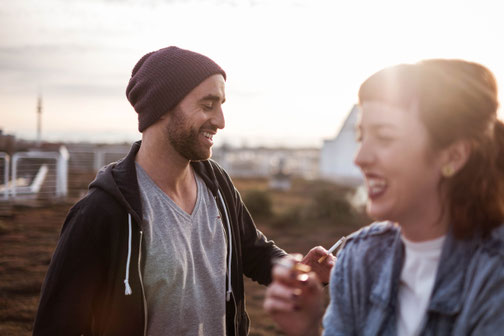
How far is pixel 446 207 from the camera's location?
1433 millimetres

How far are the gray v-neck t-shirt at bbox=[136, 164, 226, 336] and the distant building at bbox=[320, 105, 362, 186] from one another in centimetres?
2052

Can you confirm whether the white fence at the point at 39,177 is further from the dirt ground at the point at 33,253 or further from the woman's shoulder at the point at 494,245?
the woman's shoulder at the point at 494,245

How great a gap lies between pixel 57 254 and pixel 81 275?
157 mm

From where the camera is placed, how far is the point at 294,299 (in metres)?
1.40

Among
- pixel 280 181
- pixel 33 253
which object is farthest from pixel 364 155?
pixel 280 181

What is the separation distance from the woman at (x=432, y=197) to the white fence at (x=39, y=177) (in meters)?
13.6

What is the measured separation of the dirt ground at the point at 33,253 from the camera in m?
5.12

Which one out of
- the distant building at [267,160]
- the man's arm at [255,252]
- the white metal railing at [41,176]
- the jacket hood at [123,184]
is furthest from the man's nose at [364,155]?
the distant building at [267,160]

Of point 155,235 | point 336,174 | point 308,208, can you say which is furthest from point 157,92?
point 336,174

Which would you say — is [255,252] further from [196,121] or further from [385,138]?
[385,138]

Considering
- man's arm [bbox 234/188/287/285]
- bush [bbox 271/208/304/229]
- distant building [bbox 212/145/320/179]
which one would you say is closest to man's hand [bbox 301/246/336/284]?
man's arm [bbox 234/188/287/285]

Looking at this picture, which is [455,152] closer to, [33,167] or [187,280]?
[187,280]

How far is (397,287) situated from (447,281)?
0.17m

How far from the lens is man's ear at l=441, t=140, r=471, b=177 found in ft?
4.51
